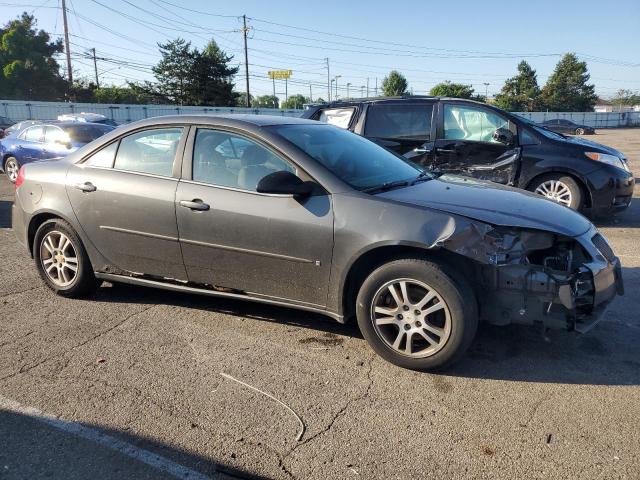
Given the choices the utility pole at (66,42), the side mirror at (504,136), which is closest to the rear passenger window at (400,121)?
the side mirror at (504,136)

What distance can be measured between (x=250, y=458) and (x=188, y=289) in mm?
1887

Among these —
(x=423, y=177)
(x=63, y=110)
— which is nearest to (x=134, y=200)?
(x=423, y=177)

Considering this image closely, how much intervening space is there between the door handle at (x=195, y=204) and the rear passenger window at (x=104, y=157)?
38.0 inches

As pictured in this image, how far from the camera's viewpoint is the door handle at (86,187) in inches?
172

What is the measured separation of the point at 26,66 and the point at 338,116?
54.1 meters

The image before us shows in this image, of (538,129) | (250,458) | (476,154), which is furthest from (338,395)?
(538,129)

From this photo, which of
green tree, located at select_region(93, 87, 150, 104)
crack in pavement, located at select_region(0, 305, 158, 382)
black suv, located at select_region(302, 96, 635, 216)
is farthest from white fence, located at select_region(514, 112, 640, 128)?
crack in pavement, located at select_region(0, 305, 158, 382)

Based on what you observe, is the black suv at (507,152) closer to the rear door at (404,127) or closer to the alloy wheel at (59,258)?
the rear door at (404,127)

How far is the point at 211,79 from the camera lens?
203ft

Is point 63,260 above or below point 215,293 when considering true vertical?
above

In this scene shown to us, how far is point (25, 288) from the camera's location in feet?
16.5

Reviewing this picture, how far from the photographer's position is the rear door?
7629 mm

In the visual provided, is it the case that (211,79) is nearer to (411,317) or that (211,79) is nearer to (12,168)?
(12,168)

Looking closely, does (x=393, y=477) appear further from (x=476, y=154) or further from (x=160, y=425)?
(x=476, y=154)
